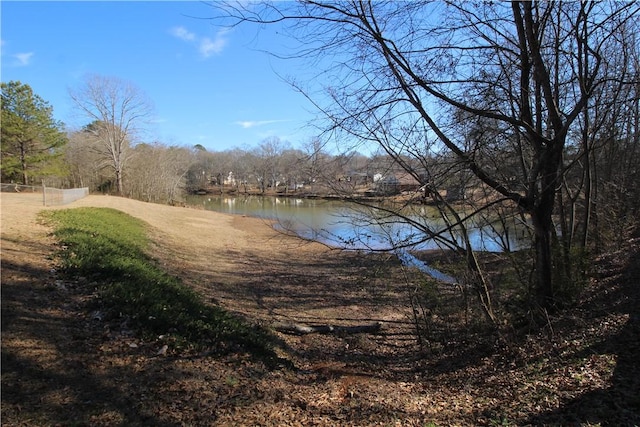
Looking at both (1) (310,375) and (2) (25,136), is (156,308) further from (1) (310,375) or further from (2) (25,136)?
(2) (25,136)

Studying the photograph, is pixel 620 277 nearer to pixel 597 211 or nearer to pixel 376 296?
pixel 597 211

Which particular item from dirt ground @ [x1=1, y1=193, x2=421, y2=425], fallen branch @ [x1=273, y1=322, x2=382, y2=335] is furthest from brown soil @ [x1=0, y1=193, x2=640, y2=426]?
fallen branch @ [x1=273, y1=322, x2=382, y2=335]

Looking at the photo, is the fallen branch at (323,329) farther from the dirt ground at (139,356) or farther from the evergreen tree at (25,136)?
the evergreen tree at (25,136)

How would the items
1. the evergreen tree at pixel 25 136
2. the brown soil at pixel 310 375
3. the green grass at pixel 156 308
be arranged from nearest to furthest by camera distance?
the brown soil at pixel 310 375 → the green grass at pixel 156 308 → the evergreen tree at pixel 25 136

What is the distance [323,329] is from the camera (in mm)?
7887

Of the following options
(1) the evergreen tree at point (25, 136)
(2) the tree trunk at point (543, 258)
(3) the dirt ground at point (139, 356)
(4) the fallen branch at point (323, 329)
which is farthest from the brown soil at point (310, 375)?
(1) the evergreen tree at point (25, 136)

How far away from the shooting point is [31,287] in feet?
19.5

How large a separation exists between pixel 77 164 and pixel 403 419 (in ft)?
160

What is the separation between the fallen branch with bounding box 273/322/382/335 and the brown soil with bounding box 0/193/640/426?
195 millimetres

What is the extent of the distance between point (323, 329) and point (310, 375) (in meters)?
2.36

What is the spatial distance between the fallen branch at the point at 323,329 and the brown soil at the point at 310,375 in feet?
0.64

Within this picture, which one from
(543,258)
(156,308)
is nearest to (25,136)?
(156,308)

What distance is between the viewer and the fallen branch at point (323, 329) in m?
7.57

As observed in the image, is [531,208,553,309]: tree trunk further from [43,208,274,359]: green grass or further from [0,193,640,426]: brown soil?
[43,208,274,359]: green grass
